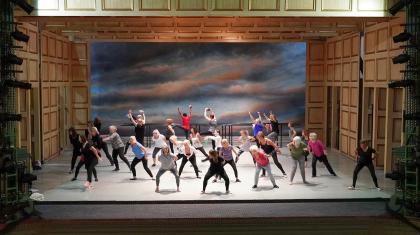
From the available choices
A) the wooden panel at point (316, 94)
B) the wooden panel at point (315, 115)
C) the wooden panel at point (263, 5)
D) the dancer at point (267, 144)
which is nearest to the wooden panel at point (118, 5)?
the wooden panel at point (263, 5)

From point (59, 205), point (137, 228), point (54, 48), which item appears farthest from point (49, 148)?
point (137, 228)

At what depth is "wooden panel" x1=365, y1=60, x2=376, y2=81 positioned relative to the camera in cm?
1619

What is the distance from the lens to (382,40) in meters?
15.5

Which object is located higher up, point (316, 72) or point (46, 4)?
point (46, 4)

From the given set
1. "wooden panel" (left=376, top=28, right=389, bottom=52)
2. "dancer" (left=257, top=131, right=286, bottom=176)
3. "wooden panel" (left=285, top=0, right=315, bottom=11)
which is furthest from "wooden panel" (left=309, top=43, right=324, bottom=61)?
"wooden panel" (left=285, top=0, right=315, bottom=11)

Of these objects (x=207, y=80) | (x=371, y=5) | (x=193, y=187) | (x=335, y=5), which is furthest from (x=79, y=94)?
(x=371, y=5)

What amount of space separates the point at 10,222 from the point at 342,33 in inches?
541

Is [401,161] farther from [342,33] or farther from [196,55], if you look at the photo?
[196,55]

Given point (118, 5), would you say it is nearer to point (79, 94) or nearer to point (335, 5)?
point (335, 5)

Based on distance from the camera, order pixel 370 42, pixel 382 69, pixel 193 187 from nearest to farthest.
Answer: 1. pixel 193 187
2. pixel 382 69
3. pixel 370 42

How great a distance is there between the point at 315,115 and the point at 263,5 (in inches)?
406

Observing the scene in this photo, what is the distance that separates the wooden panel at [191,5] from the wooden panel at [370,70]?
20.6 feet

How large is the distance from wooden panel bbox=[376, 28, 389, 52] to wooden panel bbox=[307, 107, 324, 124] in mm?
6649

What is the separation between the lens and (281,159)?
18406 millimetres
